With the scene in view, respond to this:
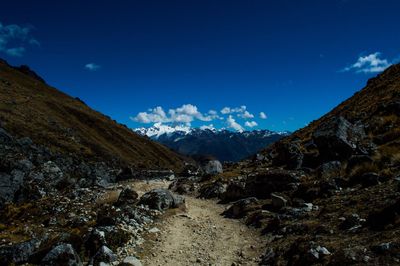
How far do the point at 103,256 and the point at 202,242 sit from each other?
5.77 m

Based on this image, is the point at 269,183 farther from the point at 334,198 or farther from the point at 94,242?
the point at 94,242

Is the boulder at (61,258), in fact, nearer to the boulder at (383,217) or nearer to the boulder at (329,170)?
the boulder at (383,217)

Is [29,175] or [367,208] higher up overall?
[29,175]

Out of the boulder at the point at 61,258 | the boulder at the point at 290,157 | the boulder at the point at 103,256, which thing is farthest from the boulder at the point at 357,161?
the boulder at the point at 61,258

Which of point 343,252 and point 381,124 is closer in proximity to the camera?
point 343,252

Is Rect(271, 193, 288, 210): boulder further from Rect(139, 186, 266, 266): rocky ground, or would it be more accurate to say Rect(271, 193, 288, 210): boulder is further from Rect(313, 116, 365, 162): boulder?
Rect(313, 116, 365, 162): boulder

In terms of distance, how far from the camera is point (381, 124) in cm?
3600

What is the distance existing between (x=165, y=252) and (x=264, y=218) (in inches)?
288

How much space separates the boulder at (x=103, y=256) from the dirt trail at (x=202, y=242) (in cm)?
154

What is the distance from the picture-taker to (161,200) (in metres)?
27.6

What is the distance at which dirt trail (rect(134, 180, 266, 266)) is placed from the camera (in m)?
17.3

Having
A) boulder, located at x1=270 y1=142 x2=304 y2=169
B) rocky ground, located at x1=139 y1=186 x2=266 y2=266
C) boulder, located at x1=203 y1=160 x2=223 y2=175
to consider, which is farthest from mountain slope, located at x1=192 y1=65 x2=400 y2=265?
boulder, located at x1=203 y1=160 x2=223 y2=175

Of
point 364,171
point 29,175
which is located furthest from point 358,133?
point 29,175

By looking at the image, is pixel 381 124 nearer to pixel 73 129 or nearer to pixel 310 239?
pixel 310 239
